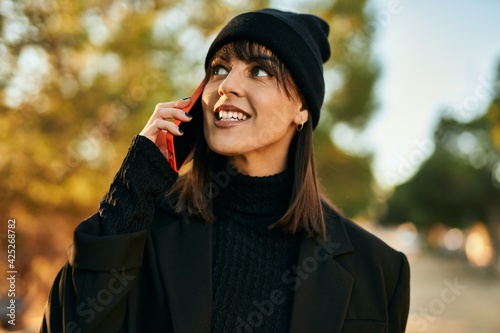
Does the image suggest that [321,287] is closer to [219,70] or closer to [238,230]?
[238,230]

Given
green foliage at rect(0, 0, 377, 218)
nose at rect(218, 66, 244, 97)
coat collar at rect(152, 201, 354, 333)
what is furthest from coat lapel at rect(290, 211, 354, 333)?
green foliage at rect(0, 0, 377, 218)

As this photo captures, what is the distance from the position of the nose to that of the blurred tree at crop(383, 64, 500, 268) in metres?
28.0

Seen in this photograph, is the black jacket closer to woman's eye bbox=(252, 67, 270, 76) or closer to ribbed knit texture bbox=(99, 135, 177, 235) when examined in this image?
ribbed knit texture bbox=(99, 135, 177, 235)

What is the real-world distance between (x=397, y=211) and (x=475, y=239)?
1764 cm

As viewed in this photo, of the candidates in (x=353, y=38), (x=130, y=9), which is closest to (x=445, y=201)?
(x=353, y=38)

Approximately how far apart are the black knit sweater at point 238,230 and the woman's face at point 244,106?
210 mm

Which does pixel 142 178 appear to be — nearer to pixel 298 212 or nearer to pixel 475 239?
pixel 298 212

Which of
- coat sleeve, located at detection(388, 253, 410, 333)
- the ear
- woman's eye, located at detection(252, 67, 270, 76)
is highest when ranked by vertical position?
woman's eye, located at detection(252, 67, 270, 76)

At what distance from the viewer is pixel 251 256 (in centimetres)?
267

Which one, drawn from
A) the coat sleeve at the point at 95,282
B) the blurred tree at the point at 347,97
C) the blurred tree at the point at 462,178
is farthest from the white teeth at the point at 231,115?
the blurred tree at the point at 462,178

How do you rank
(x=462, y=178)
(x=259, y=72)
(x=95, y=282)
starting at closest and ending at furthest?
(x=95, y=282), (x=259, y=72), (x=462, y=178)

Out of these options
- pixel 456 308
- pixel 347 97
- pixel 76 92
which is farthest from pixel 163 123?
pixel 456 308

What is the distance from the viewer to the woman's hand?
2441mm

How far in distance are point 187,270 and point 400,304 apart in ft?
3.62
